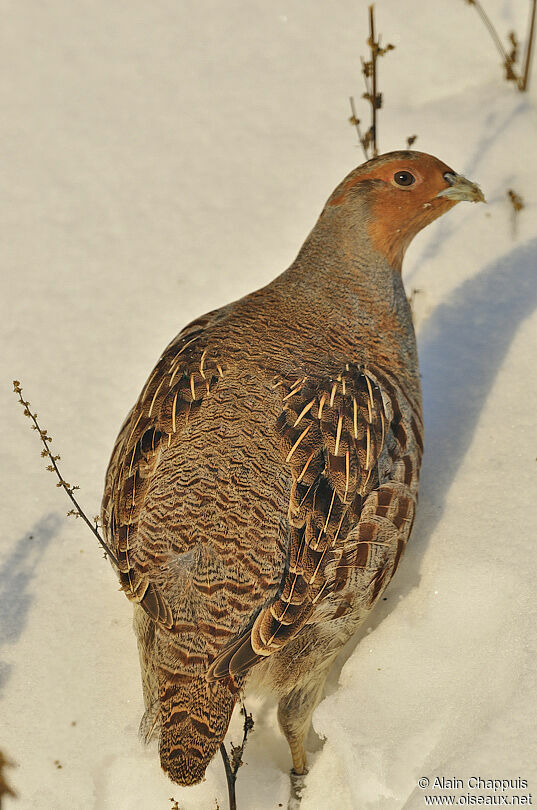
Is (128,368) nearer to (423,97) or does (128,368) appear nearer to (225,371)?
(225,371)

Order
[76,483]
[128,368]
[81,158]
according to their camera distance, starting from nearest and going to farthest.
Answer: [76,483], [128,368], [81,158]

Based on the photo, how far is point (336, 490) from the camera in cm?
255

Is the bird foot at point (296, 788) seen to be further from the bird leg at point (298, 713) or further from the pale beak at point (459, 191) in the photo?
the pale beak at point (459, 191)

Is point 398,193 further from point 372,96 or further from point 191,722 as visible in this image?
point 191,722

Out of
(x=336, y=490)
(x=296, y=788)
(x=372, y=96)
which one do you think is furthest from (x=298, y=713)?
(x=372, y=96)

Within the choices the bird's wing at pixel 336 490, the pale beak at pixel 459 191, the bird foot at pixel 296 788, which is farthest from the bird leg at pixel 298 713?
the pale beak at pixel 459 191

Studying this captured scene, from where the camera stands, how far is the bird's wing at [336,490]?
237 cm

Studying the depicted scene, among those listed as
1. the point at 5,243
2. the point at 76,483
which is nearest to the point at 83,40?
the point at 5,243

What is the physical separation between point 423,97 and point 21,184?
2.08 meters

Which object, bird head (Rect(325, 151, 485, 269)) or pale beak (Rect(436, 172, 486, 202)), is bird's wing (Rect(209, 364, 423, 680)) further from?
pale beak (Rect(436, 172, 486, 202))

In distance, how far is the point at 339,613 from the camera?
8.50 feet

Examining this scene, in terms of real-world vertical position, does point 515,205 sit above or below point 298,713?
above

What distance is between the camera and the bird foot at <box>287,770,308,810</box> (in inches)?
105

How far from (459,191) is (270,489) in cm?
144
